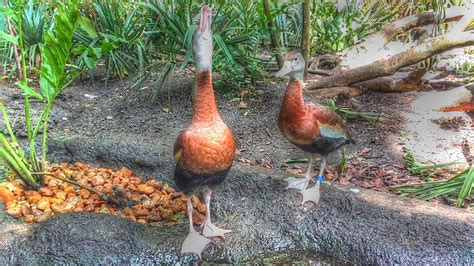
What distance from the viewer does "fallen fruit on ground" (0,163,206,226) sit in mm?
3070

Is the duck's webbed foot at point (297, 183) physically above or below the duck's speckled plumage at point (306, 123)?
below

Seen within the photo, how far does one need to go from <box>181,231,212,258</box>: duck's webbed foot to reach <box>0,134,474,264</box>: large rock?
0.13ft

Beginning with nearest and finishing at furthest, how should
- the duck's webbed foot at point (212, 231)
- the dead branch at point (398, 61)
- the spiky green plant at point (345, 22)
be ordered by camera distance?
the duck's webbed foot at point (212, 231), the dead branch at point (398, 61), the spiky green plant at point (345, 22)

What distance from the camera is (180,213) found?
3.23 m

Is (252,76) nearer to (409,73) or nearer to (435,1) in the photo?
(409,73)

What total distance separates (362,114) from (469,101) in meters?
1.30

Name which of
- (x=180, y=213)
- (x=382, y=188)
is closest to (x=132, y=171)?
(x=180, y=213)

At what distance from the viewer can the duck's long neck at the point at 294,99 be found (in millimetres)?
3111

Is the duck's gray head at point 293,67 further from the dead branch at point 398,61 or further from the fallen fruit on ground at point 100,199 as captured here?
the dead branch at point 398,61

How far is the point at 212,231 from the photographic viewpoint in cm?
281

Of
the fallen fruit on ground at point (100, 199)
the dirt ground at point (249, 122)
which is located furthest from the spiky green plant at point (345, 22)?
the fallen fruit on ground at point (100, 199)

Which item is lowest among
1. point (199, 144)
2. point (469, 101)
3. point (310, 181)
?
point (469, 101)

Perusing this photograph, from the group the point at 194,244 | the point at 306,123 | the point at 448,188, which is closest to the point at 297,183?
the point at 306,123

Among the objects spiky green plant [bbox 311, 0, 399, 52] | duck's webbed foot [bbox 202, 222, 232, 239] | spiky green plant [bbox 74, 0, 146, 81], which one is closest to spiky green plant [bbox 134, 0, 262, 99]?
spiky green plant [bbox 74, 0, 146, 81]
